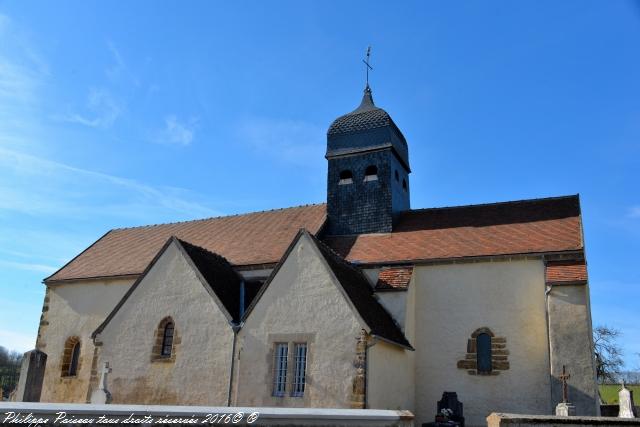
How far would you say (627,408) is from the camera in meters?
15.5

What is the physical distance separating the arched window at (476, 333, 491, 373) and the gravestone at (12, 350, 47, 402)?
466 inches

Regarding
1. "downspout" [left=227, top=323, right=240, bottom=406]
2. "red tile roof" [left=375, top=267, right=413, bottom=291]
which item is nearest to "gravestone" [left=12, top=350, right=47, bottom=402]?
"downspout" [left=227, top=323, right=240, bottom=406]

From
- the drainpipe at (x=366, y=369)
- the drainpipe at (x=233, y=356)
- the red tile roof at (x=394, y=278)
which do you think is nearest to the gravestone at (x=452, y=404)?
the drainpipe at (x=366, y=369)

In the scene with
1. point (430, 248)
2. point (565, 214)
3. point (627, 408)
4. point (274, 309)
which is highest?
point (565, 214)

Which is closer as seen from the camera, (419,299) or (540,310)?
(540,310)

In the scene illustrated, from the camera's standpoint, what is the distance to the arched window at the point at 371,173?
2152 cm

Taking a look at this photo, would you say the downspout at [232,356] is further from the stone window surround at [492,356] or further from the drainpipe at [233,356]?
the stone window surround at [492,356]

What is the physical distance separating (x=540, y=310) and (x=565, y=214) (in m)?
4.10

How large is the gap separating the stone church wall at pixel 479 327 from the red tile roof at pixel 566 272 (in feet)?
1.47

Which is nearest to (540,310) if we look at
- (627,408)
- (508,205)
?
(627,408)

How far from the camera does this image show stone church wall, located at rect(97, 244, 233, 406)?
1509cm

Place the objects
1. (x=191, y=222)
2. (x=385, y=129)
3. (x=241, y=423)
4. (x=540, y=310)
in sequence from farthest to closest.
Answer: (x=191, y=222), (x=385, y=129), (x=540, y=310), (x=241, y=423)

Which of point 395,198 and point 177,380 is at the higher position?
point 395,198

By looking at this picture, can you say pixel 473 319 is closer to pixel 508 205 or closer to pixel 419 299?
pixel 419 299
